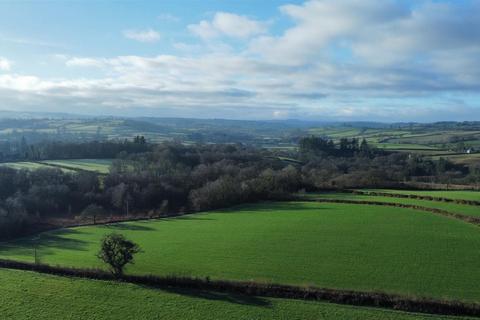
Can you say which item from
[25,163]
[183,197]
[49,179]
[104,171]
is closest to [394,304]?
[183,197]

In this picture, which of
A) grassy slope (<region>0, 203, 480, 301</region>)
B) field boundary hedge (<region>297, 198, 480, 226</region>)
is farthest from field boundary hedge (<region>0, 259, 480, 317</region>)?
field boundary hedge (<region>297, 198, 480, 226</region>)

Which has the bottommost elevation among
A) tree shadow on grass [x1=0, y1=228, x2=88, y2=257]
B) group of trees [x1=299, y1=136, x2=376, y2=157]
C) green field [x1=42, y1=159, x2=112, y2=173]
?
tree shadow on grass [x1=0, y1=228, x2=88, y2=257]

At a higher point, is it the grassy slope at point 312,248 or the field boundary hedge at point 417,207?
the field boundary hedge at point 417,207

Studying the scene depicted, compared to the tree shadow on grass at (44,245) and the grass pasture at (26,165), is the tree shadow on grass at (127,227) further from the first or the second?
the grass pasture at (26,165)

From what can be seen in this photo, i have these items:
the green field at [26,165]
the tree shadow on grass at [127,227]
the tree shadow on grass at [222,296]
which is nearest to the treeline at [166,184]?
the tree shadow on grass at [127,227]

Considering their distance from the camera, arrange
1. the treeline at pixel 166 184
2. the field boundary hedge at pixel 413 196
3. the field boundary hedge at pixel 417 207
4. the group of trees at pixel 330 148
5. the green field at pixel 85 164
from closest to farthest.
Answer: the field boundary hedge at pixel 417 207, the field boundary hedge at pixel 413 196, the treeline at pixel 166 184, the green field at pixel 85 164, the group of trees at pixel 330 148

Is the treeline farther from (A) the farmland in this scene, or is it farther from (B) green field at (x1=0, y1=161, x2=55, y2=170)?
(B) green field at (x1=0, y1=161, x2=55, y2=170)
